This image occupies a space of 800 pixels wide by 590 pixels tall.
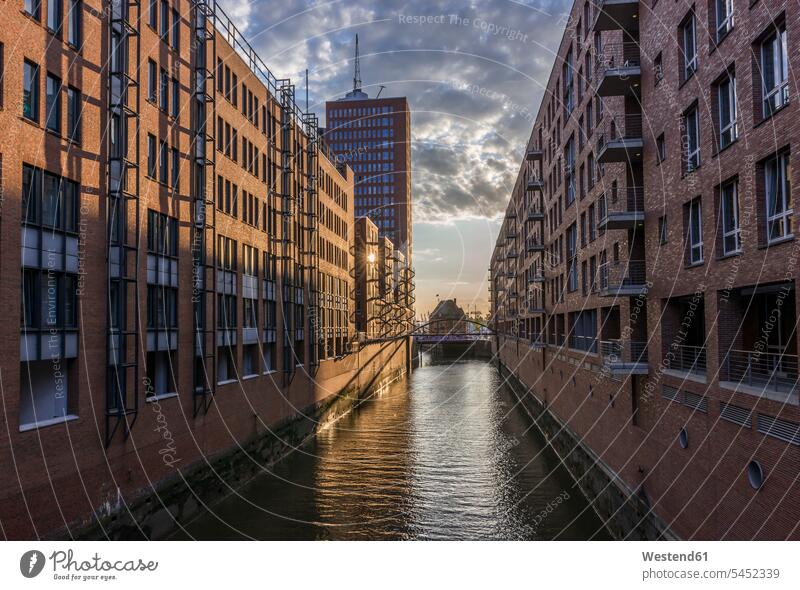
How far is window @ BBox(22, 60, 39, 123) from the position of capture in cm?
1286

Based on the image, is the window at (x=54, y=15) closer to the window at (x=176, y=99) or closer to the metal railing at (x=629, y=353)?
the window at (x=176, y=99)

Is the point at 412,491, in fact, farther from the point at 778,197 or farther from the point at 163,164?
the point at 778,197

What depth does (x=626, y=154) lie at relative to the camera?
17.4 m

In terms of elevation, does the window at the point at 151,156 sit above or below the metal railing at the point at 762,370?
above

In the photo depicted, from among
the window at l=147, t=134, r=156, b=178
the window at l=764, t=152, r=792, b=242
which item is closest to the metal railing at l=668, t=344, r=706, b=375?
the window at l=764, t=152, r=792, b=242

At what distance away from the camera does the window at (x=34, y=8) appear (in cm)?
1308

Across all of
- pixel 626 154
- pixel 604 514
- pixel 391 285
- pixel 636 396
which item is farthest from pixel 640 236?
pixel 391 285

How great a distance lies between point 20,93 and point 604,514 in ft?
62.3

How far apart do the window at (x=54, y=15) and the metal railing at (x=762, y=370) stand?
16.7 meters

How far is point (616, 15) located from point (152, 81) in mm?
14581

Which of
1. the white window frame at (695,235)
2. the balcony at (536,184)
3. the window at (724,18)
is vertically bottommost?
the white window frame at (695,235)

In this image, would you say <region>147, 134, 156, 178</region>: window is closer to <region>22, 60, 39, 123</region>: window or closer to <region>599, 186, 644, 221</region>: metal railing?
<region>22, 60, 39, 123</region>: window

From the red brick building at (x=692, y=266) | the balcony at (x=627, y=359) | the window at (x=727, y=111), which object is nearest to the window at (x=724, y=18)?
the red brick building at (x=692, y=266)

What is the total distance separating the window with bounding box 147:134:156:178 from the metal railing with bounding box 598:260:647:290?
14.6 meters
